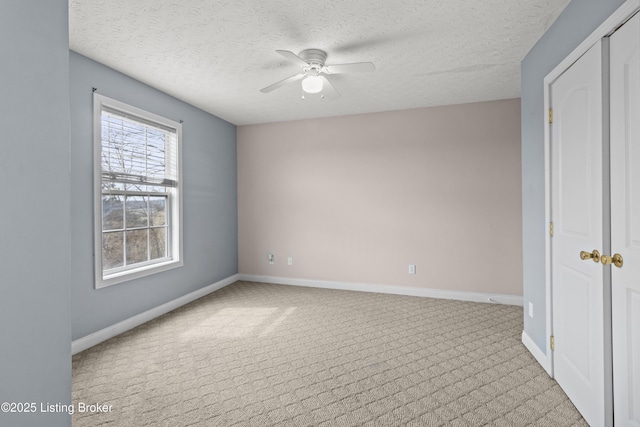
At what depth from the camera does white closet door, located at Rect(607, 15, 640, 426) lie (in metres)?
1.43

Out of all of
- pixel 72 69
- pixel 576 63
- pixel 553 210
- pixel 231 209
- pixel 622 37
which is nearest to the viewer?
pixel 622 37

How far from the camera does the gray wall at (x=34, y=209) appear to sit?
1.04 meters

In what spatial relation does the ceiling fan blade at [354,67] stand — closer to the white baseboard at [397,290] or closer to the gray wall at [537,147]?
the gray wall at [537,147]

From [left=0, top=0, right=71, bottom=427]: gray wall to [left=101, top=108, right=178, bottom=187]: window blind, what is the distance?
2090 millimetres

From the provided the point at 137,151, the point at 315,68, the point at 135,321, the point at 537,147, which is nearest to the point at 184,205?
the point at 137,151

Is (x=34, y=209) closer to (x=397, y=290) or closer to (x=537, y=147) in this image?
(x=537, y=147)

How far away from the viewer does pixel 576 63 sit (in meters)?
1.90

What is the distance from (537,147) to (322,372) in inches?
95.3

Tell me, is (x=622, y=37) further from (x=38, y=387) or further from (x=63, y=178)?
(x=38, y=387)

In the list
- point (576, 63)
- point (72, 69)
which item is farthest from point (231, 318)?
point (576, 63)

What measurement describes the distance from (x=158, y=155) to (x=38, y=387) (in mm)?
2992

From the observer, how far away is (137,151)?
3.39 meters

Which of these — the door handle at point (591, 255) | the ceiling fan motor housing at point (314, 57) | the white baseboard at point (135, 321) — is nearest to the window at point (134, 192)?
the white baseboard at point (135, 321)

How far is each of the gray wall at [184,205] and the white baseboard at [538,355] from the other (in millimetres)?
3745
